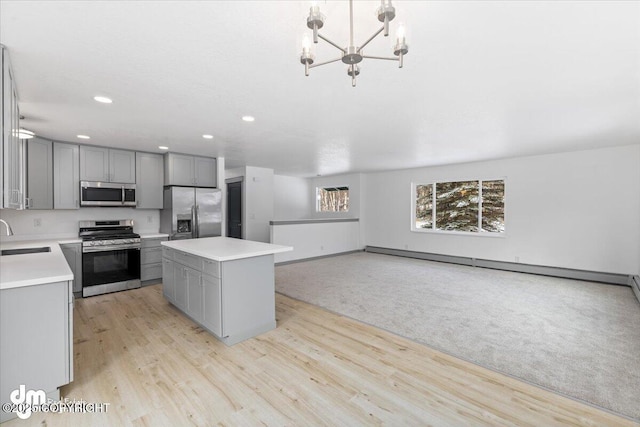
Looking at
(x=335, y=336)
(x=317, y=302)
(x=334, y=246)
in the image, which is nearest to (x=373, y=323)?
(x=335, y=336)

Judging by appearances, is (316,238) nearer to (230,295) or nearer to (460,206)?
(460,206)

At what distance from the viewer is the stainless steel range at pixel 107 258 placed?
4.23m

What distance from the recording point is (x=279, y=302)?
4.06 m

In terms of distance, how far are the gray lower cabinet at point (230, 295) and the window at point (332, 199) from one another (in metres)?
6.05

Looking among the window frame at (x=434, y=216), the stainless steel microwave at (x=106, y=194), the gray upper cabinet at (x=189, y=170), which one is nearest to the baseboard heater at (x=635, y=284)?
the window frame at (x=434, y=216)

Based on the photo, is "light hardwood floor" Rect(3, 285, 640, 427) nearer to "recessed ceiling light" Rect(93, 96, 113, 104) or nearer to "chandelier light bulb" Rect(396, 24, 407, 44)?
"chandelier light bulb" Rect(396, 24, 407, 44)

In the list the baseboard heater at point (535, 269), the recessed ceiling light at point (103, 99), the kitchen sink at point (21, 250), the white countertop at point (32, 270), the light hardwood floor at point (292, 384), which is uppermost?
the recessed ceiling light at point (103, 99)

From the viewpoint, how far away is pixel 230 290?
2801 mm

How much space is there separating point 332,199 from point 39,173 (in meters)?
7.06

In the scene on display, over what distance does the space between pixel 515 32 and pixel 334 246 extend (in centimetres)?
654

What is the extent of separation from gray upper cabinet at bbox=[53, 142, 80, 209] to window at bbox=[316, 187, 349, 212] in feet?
21.2

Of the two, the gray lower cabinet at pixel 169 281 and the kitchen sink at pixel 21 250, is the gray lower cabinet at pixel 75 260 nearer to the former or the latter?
the kitchen sink at pixel 21 250

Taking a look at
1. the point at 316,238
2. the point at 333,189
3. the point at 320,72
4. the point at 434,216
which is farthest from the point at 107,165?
the point at 434,216

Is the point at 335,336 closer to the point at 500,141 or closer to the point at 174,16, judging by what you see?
the point at 174,16
